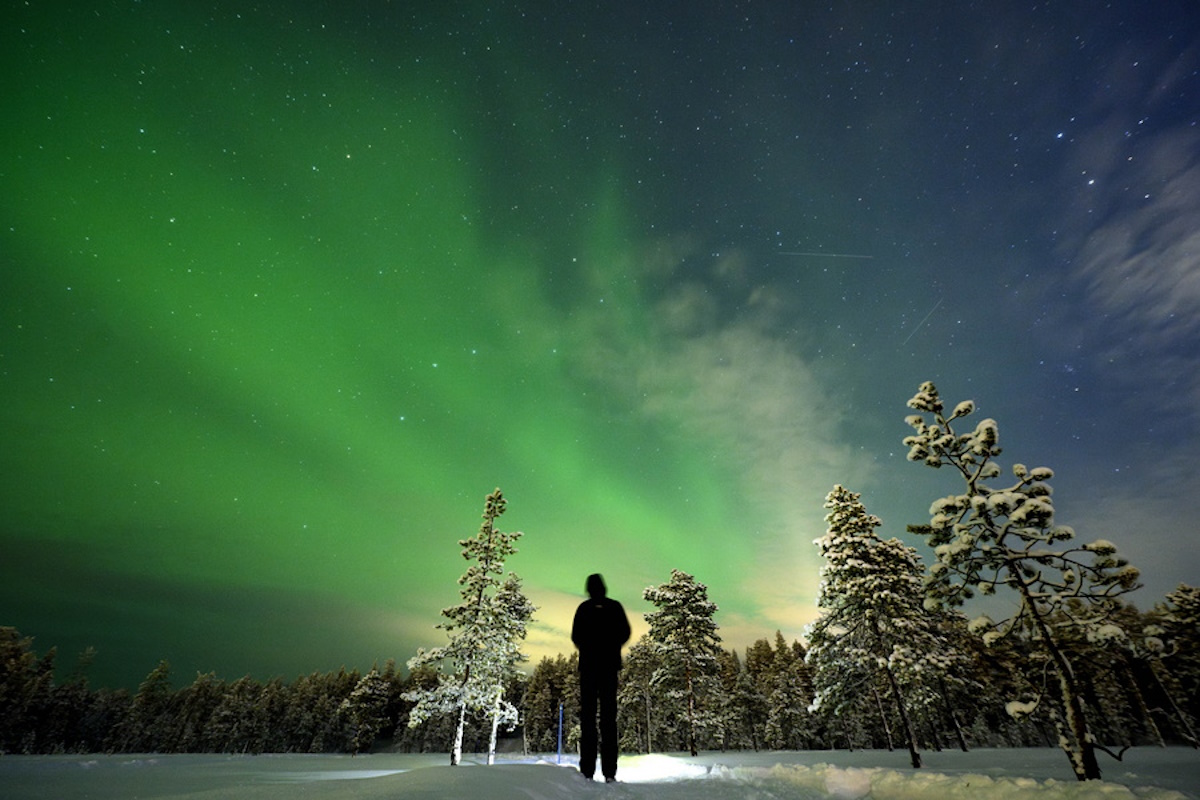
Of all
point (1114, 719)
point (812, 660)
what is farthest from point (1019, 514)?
point (1114, 719)

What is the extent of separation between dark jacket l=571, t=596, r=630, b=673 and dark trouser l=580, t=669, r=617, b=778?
11 cm

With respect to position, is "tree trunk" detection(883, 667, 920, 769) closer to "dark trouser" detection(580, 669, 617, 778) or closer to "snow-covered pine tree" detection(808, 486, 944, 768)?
"snow-covered pine tree" detection(808, 486, 944, 768)

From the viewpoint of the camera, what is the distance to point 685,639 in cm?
3067

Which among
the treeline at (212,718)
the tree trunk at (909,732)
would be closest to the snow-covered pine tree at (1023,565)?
the tree trunk at (909,732)

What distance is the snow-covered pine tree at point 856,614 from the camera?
19.3 metres

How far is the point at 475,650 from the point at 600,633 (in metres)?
21.6

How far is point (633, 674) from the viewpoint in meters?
51.9

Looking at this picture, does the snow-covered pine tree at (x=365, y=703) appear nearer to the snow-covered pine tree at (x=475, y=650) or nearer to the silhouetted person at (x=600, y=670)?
the snow-covered pine tree at (x=475, y=650)

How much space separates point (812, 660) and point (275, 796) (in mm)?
23870

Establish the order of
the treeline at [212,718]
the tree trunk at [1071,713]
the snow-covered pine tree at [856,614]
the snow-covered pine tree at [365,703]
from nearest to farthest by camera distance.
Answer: the tree trunk at [1071,713], the snow-covered pine tree at [856,614], the snow-covered pine tree at [365,703], the treeline at [212,718]

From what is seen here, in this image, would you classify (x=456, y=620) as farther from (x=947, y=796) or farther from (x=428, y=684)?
(x=428, y=684)

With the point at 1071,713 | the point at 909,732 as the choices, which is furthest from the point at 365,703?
the point at 1071,713

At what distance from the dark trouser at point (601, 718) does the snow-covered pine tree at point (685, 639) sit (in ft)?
90.8

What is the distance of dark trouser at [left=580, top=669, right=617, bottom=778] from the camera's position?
5.45 metres
